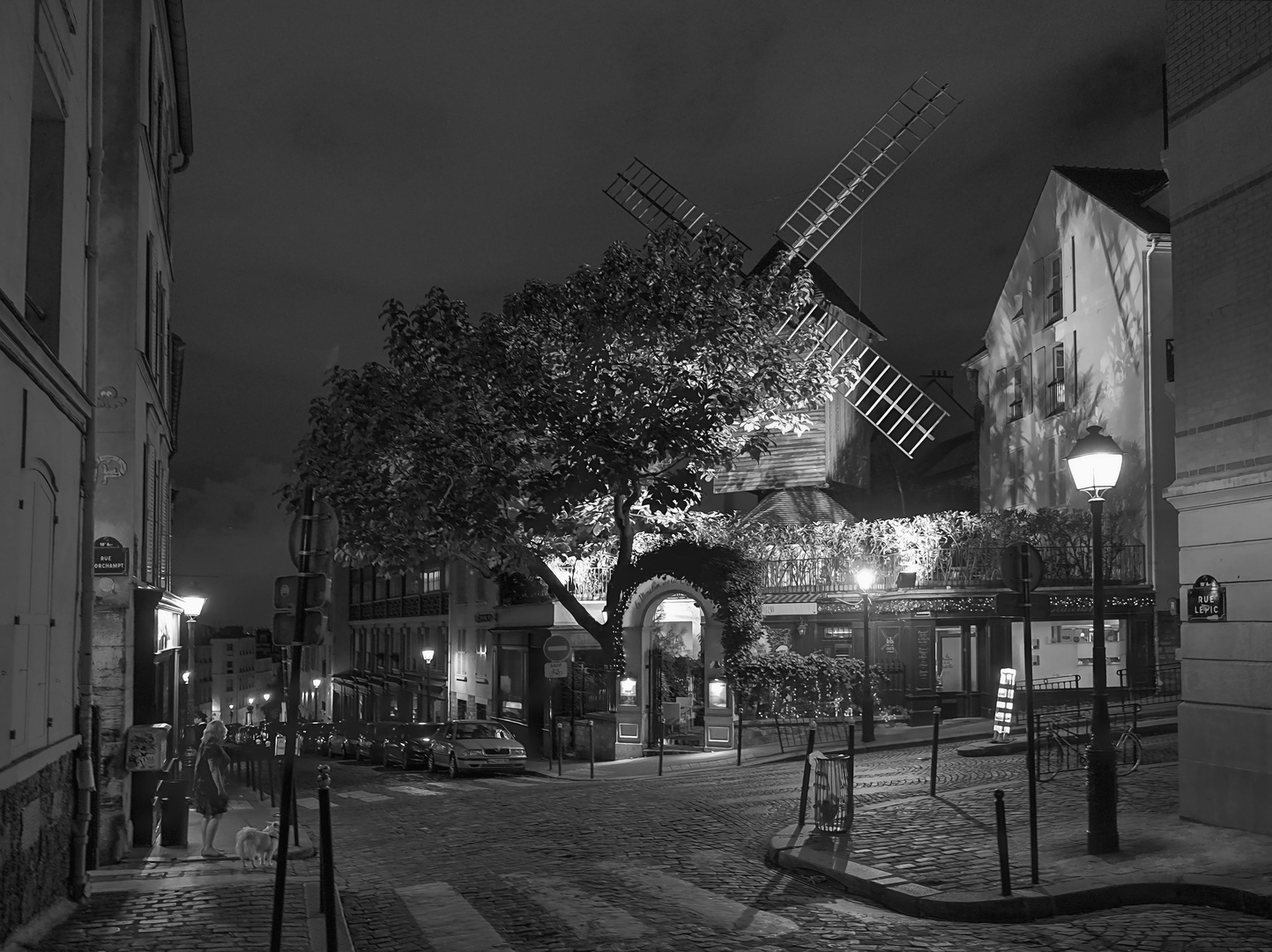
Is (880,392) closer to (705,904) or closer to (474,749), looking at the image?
(474,749)

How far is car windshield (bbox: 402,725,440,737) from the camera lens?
3091cm

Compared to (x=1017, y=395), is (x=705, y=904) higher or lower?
lower

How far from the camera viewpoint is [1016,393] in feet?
119

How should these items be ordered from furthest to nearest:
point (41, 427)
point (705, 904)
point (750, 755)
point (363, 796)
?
1. point (750, 755)
2. point (363, 796)
3. point (705, 904)
4. point (41, 427)

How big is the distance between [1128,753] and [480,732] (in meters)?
15.3

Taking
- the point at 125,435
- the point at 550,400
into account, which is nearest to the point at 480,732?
the point at 550,400

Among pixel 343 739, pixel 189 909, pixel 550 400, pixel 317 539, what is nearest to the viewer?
pixel 317 539

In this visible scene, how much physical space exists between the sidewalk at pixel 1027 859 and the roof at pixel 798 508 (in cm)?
2063

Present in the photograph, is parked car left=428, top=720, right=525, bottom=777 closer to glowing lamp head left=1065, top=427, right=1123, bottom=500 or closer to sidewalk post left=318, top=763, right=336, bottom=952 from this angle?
glowing lamp head left=1065, top=427, right=1123, bottom=500

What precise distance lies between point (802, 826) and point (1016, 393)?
79.1ft

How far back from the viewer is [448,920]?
36.2 feet

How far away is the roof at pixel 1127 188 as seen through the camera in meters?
30.5

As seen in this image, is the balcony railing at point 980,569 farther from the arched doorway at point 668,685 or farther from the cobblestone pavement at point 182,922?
the cobblestone pavement at point 182,922

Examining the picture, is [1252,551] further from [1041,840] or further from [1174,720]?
[1174,720]
